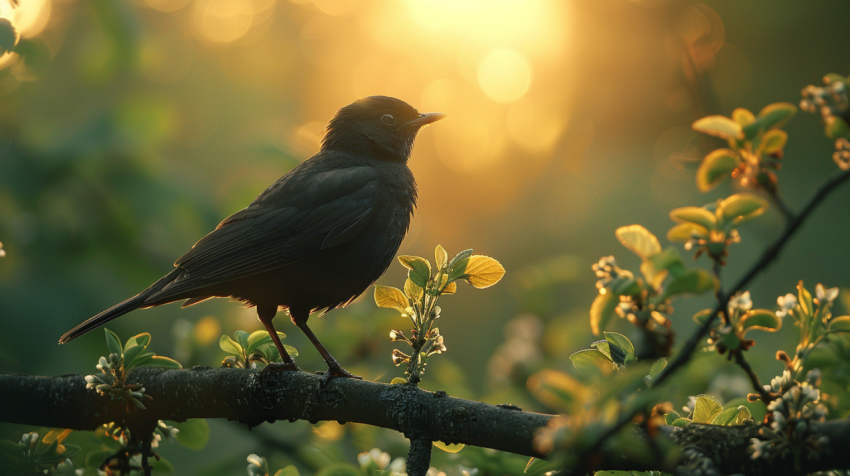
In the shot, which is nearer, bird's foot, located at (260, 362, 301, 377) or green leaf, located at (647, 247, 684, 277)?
green leaf, located at (647, 247, 684, 277)

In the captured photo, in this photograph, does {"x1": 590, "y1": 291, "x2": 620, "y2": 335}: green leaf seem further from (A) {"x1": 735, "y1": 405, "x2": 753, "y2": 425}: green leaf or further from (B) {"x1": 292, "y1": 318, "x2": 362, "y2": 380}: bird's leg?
(B) {"x1": 292, "y1": 318, "x2": 362, "y2": 380}: bird's leg

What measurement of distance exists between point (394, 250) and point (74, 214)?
6.78ft

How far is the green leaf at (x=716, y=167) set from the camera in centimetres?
114

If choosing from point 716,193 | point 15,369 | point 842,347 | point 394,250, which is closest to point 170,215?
point 15,369

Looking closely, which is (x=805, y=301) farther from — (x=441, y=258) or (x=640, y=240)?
(x=441, y=258)

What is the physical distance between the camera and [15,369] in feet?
8.92

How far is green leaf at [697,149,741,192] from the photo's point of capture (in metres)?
1.14

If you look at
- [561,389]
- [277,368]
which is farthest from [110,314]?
[561,389]

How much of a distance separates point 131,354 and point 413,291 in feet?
3.59

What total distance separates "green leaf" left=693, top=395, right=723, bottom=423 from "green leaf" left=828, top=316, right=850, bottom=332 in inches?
17.3

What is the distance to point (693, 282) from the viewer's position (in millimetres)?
1019

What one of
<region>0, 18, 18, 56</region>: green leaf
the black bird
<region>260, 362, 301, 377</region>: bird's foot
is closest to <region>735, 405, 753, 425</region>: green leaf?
<region>260, 362, 301, 377</region>: bird's foot

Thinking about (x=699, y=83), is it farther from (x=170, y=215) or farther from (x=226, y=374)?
(x=170, y=215)

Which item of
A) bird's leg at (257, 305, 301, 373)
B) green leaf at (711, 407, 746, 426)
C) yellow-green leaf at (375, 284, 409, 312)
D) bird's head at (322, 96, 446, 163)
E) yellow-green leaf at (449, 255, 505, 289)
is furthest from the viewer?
bird's head at (322, 96, 446, 163)
